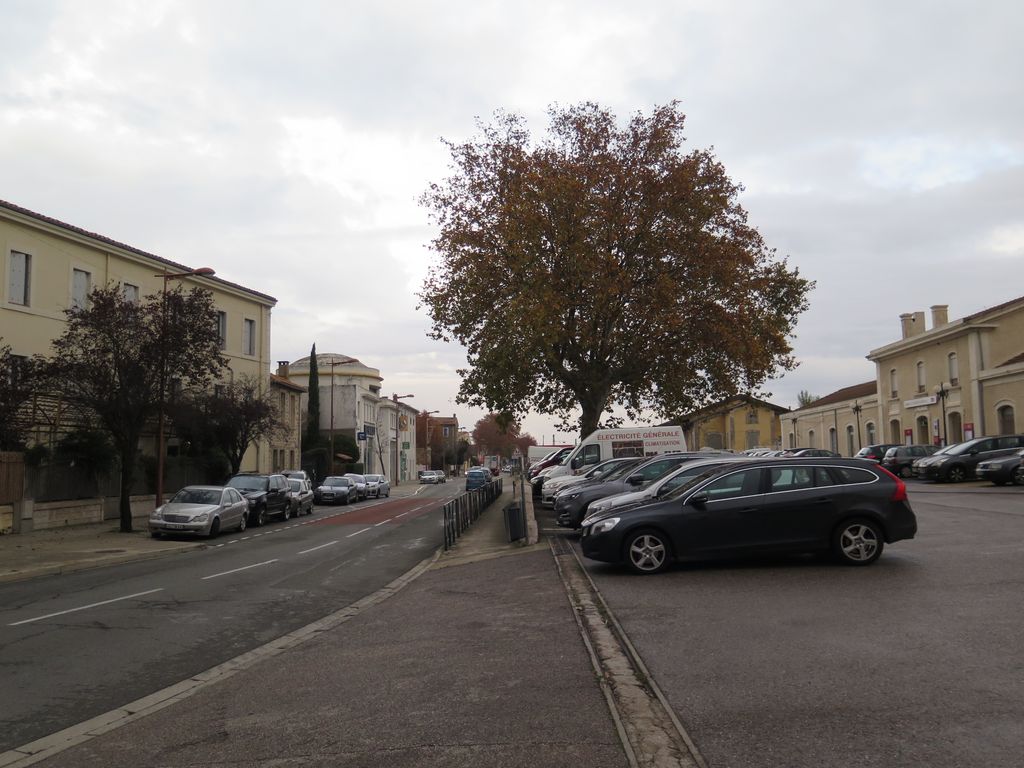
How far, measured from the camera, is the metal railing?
19.6m

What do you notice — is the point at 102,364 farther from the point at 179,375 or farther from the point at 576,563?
the point at 576,563

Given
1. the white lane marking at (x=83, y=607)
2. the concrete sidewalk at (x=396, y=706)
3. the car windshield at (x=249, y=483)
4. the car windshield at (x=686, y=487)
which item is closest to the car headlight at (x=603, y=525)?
the car windshield at (x=686, y=487)

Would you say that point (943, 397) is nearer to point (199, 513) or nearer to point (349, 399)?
point (199, 513)

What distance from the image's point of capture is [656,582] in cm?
1134

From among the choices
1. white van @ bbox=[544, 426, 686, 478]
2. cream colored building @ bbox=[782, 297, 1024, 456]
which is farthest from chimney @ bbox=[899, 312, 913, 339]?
white van @ bbox=[544, 426, 686, 478]

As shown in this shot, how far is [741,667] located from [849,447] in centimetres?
6124

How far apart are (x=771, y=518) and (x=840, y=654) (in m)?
5.07

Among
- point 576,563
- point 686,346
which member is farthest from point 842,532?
point 686,346

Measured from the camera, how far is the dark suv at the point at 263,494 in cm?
2955

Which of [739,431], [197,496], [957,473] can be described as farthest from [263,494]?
[739,431]

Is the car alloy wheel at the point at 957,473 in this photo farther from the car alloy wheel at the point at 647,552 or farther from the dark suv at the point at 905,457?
the car alloy wheel at the point at 647,552

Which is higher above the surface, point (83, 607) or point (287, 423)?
point (287, 423)

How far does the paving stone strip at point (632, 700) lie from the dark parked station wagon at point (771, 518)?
7.46 ft

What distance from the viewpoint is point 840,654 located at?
696 cm
